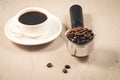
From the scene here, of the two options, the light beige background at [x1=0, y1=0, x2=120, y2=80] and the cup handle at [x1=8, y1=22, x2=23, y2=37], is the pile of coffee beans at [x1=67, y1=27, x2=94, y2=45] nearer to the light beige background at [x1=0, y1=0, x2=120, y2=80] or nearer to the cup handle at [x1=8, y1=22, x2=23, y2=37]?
the light beige background at [x1=0, y1=0, x2=120, y2=80]

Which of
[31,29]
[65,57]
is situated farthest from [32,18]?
[65,57]

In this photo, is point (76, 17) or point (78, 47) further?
point (76, 17)

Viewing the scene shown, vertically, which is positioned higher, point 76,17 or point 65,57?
point 76,17

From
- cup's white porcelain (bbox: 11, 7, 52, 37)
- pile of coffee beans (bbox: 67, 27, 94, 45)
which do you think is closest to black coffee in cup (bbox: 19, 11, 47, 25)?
cup's white porcelain (bbox: 11, 7, 52, 37)

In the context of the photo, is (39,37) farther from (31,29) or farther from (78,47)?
(78,47)
